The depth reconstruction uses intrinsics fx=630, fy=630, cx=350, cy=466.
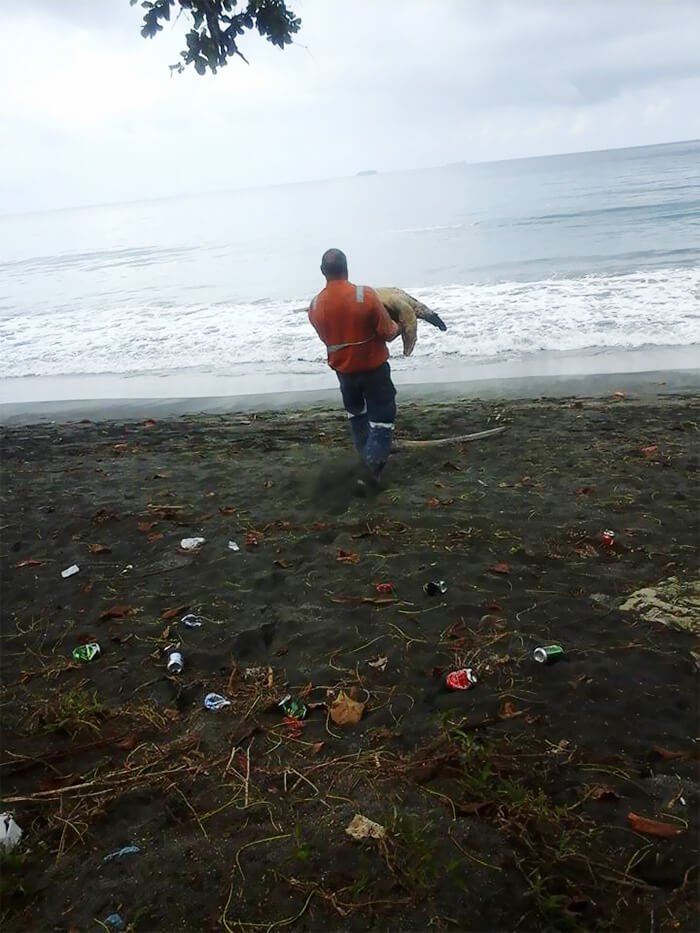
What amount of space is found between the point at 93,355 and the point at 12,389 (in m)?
2.56

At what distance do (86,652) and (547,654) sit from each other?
2.47 meters

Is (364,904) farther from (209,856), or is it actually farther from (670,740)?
(670,740)

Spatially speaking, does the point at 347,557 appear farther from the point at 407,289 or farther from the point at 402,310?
the point at 407,289

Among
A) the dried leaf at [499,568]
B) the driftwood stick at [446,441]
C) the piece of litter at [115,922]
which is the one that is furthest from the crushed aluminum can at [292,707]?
the driftwood stick at [446,441]

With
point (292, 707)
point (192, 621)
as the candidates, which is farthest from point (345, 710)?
point (192, 621)

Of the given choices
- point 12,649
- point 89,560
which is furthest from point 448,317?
point 12,649

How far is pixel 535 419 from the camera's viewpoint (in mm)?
7977

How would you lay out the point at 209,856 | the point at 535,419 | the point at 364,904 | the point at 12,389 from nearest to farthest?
the point at 364,904, the point at 209,856, the point at 535,419, the point at 12,389

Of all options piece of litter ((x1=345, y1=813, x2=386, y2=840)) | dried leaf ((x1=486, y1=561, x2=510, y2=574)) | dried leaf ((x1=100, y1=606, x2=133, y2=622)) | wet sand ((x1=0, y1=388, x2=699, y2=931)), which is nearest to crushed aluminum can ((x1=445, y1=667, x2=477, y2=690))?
wet sand ((x1=0, y1=388, x2=699, y2=931))

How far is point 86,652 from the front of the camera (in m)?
3.49

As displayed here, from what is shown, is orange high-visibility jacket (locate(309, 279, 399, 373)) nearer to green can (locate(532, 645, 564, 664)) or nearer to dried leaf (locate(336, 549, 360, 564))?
dried leaf (locate(336, 549, 360, 564))

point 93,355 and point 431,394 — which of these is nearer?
point 431,394

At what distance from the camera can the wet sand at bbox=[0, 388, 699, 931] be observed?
204 cm

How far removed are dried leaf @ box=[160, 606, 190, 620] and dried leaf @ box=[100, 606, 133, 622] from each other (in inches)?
9.4
